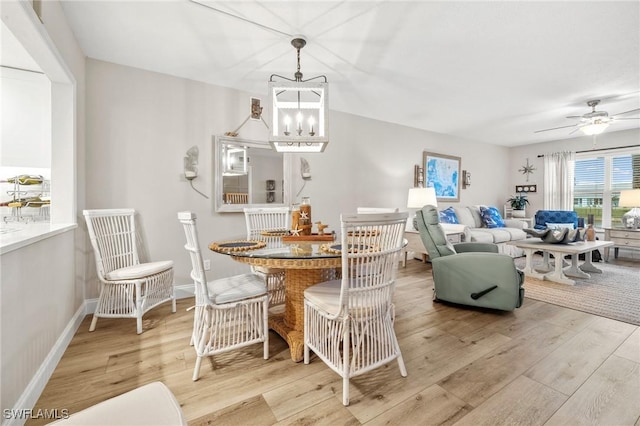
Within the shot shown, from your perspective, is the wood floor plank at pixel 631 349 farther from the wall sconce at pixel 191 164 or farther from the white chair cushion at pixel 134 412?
the wall sconce at pixel 191 164

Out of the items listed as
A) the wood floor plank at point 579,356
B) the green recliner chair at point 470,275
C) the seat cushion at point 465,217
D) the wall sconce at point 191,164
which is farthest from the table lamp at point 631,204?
the wall sconce at point 191,164

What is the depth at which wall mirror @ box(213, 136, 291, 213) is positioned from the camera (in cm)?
330

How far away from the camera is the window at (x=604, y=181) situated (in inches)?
209

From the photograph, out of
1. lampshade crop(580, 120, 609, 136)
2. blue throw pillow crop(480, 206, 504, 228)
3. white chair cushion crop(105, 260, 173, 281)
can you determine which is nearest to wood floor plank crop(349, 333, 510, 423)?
white chair cushion crop(105, 260, 173, 281)

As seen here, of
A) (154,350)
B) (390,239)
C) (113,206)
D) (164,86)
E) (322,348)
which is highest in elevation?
(164,86)

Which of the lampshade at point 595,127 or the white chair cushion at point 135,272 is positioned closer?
the white chair cushion at point 135,272

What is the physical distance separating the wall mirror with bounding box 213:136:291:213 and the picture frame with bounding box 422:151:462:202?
9.85 feet

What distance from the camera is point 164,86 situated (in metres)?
3.01

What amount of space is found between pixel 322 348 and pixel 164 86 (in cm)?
302

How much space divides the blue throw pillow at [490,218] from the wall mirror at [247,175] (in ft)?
13.5

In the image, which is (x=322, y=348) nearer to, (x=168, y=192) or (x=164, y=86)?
(x=168, y=192)

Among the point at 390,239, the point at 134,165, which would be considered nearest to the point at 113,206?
the point at 134,165

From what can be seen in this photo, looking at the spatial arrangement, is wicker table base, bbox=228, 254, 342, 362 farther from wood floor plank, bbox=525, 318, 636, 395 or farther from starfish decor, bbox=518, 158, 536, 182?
starfish decor, bbox=518, 158, 536, 182

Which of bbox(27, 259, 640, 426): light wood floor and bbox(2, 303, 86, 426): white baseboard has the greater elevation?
bbox(2, 303, 86, 426): white baseboard
